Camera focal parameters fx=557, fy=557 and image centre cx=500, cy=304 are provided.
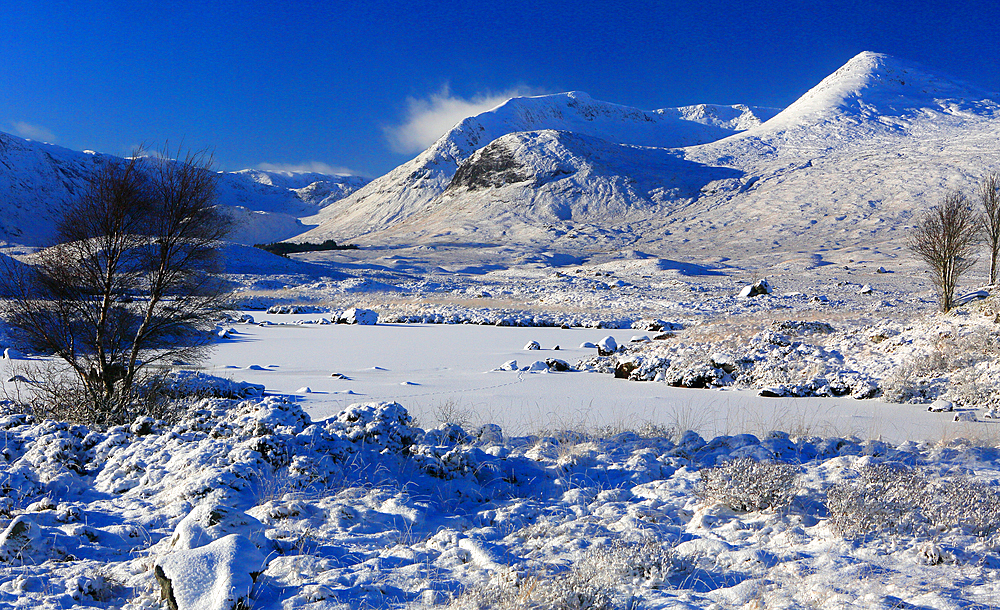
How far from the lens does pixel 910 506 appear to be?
4.18m

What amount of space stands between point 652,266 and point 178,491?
5242 cm

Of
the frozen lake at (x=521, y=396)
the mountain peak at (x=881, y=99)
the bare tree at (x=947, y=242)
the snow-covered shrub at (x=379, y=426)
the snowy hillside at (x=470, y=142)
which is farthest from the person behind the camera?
the snowy hillside at (x=470, y=142)

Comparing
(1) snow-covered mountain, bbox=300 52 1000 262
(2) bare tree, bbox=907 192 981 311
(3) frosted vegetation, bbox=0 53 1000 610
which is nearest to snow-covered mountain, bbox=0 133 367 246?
(1) snow-covered mountain, bbox=300 52 1000 262

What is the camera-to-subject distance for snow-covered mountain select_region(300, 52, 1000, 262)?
82188mm

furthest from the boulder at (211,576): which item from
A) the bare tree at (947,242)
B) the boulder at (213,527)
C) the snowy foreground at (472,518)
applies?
the bare tree at (947,242)

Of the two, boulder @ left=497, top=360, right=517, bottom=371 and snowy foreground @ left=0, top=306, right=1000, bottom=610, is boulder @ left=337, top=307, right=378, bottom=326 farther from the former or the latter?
snowy foreground @ left=0, top=306, right=1000, bottom=610

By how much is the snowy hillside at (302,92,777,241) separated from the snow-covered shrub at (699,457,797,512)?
99.4 metres


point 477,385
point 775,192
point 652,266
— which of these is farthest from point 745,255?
point 477,385

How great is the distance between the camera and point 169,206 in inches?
339

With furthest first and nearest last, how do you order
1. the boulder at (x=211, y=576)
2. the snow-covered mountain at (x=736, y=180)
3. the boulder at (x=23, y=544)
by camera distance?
1. the snow-covered mountain at (x=736, y=180)
2. the boulder at (x=23, y=544)
3. the boulder at (x=211, y=576)

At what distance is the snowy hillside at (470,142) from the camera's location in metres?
131

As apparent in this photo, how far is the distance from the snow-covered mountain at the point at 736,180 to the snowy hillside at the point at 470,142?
824 millimetres

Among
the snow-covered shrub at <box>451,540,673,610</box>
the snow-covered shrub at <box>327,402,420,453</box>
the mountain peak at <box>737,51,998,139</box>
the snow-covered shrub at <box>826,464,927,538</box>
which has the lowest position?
the snow-covered shrub at <box>451,540,673,610</box>

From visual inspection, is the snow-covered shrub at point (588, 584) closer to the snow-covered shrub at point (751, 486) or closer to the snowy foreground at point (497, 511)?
the snowy foreground at point (497, 511)
